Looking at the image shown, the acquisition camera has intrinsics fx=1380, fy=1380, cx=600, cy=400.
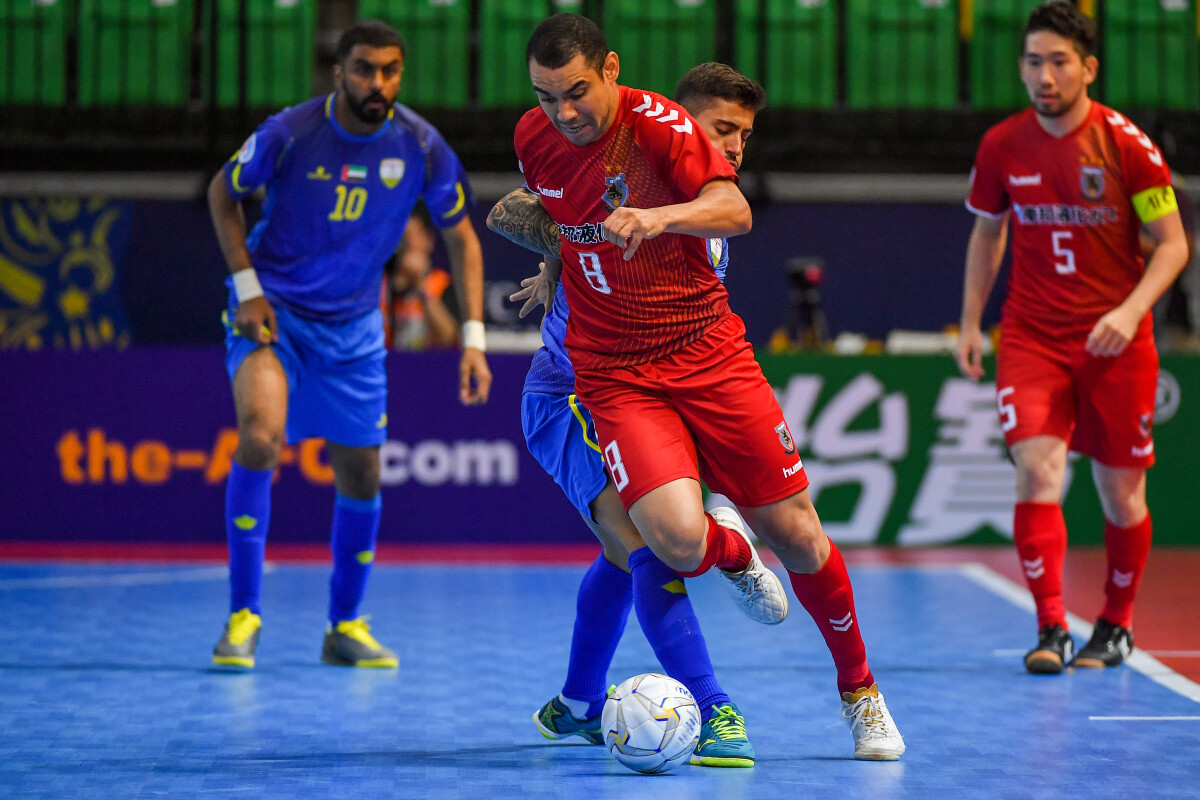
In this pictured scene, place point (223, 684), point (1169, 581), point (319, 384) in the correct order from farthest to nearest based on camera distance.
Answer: point (1169, 581)
point (319, 384)
point (223, 684)

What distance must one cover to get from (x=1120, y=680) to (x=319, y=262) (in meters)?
3.02

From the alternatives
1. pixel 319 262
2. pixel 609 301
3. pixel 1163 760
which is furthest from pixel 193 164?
pixel 1163 760

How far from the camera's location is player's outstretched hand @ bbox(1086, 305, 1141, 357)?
4336 mm

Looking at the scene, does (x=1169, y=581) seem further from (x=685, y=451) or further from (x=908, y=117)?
(x=908, y=117)

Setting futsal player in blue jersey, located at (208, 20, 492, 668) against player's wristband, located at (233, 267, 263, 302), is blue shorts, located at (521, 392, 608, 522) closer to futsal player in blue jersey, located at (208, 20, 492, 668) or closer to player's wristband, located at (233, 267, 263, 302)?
futsal player in blue jersey, located at (208, 20, 492, 668)

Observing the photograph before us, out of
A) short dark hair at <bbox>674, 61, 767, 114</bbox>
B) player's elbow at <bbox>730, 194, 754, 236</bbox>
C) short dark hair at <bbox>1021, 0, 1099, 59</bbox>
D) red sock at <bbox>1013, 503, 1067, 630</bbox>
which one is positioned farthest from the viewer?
red sock at <bbox>1013, 503, 1067, 630</bbox>

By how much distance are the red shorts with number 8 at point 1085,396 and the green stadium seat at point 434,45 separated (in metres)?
7.33

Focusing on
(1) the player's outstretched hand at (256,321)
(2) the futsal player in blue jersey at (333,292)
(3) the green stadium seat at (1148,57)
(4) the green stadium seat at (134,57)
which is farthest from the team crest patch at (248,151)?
(3) the green stadium seat at (1148,57)

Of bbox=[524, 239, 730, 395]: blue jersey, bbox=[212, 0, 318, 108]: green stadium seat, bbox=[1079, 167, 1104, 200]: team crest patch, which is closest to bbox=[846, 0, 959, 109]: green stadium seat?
bbox=[212, 0, 318, 108]: green stadium seat

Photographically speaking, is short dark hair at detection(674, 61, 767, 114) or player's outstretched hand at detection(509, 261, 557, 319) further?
player's outstretched hand at detection(509, 261, 557, 319)

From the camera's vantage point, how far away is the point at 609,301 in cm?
337

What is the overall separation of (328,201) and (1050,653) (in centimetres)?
289

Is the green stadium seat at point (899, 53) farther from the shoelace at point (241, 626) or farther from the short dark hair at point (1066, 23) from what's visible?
the shoelace at point (241, 626)

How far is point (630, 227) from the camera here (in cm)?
279
